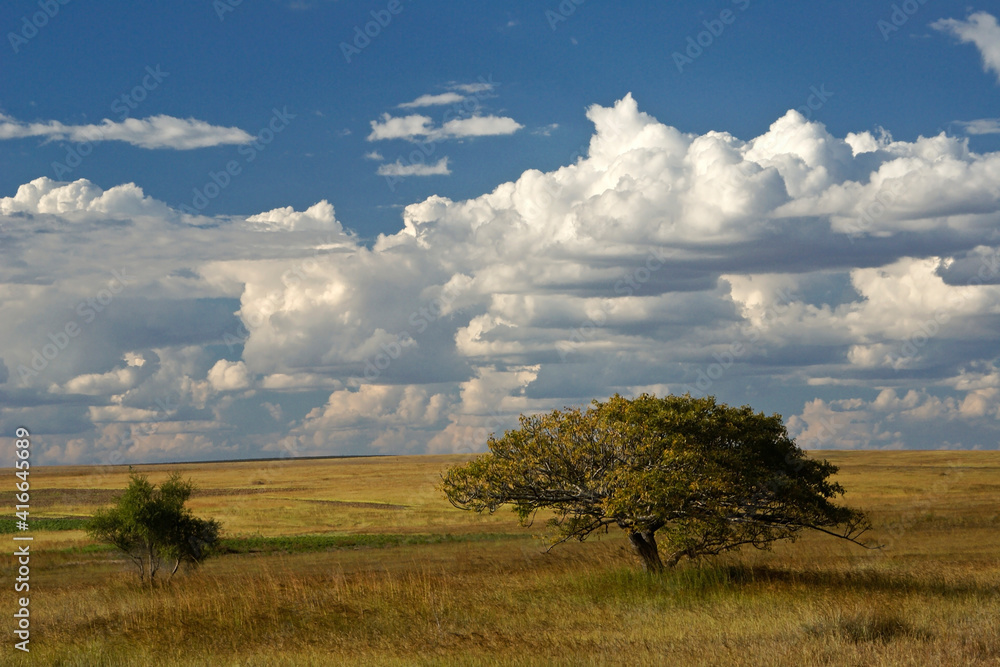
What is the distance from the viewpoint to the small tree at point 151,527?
99.1ft

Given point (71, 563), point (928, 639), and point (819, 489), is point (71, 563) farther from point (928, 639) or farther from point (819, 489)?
point (928, 639)

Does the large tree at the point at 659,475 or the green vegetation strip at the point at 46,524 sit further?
the green vegetation strip at the point at 46,524

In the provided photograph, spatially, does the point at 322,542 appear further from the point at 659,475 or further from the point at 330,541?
the point at 659,475

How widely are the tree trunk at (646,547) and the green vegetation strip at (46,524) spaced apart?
64999mm

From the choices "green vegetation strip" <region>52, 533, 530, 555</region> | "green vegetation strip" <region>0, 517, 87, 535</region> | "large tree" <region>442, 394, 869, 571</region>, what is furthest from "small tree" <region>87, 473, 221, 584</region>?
"green vegetation strip" <region>0, 517, 87, 535</region>

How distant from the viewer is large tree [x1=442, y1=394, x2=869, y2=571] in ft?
64.0

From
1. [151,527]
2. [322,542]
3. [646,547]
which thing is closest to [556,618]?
[646,547]

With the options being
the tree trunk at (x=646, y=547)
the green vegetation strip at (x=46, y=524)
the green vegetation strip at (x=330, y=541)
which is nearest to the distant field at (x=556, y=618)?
the tree trunk at (x=646, y=547)

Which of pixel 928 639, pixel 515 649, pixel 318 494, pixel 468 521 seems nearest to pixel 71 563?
pixel 468 521

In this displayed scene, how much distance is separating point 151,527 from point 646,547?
1896 cm

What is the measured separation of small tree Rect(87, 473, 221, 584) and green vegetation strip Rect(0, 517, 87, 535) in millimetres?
46789

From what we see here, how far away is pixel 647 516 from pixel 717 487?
170cm

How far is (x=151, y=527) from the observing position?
100 ft

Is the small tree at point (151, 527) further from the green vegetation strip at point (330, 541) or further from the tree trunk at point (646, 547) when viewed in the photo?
the tree trunk at point (646, 547)
